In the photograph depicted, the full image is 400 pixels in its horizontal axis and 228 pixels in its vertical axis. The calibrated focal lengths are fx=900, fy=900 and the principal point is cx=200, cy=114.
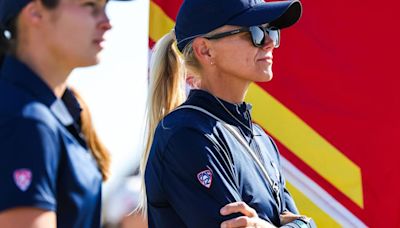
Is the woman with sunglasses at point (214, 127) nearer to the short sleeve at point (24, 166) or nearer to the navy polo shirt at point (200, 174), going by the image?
the navy polo shirt at point (200, 174)

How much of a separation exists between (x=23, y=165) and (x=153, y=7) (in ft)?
7.08

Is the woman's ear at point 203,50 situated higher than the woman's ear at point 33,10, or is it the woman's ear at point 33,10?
the woman's ear at point 33,10

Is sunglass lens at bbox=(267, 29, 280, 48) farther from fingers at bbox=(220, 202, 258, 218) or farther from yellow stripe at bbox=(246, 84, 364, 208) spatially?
yellow stripe at bbox=(246, 84, 364, 208)

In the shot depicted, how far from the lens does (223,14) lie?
286 cm

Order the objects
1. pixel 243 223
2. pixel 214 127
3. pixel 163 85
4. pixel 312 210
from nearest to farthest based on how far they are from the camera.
A: pixel 243 223
pixel 214 127
pixel 163 85
pixel 312 210

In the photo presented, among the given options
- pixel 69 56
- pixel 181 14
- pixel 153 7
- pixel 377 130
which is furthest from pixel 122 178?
pixel 69 56

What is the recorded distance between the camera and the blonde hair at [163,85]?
3.08 metres

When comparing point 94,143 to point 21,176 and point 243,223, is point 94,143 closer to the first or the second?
point 21,176

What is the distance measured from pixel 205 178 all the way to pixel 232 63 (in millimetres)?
445

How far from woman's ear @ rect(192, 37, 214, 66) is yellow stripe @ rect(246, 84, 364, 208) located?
1035 millimetres

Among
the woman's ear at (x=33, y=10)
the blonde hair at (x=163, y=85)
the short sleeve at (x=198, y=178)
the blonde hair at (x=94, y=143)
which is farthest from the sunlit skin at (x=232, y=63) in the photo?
the woman's ear at (x=33, y=10)

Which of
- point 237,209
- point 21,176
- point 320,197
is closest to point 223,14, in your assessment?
point 237,209

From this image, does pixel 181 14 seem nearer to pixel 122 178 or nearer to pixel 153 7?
pixel 153 7

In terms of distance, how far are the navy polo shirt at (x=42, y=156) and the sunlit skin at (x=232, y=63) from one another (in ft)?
2.93
